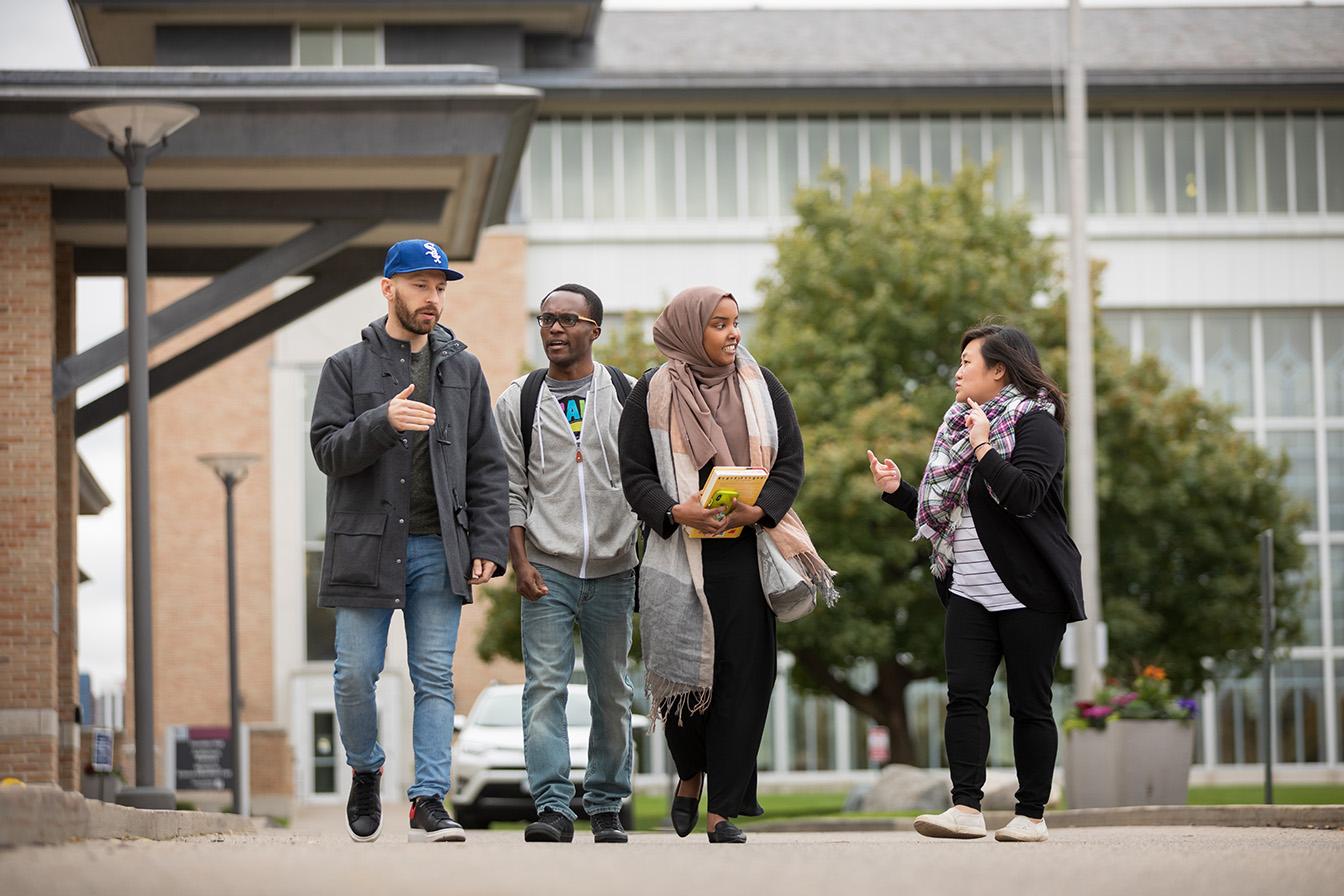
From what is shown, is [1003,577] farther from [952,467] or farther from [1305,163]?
[1305,163]

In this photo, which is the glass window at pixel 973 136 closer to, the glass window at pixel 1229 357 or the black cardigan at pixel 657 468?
the glass window at pixel 1229 357

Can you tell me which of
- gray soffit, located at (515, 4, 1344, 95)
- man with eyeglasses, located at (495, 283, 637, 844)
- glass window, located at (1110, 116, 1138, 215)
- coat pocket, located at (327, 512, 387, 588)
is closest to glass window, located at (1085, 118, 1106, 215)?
glass window, located at (1110, 116, 1138, 215)

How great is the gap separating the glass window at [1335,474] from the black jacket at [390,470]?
1382 inches

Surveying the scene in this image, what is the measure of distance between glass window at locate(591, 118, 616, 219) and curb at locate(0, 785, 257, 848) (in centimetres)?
3200

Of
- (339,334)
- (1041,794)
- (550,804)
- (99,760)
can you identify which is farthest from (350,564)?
(339,334)

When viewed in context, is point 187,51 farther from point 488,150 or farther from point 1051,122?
point 488,150

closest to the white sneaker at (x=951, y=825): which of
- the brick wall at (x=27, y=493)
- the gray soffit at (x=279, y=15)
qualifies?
the brick wall at (x=27, y=493)

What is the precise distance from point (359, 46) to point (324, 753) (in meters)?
14.0

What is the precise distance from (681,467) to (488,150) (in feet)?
26.6

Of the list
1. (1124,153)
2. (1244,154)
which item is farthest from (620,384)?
(1244,154)

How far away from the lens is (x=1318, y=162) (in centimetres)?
3966

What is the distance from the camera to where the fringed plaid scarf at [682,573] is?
702cm

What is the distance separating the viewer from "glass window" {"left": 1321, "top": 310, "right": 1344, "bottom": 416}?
39688 millimetres

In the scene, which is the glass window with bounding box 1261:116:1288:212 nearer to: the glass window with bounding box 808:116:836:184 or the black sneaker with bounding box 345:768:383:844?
the glass window with bounding box 808:116:836:184
